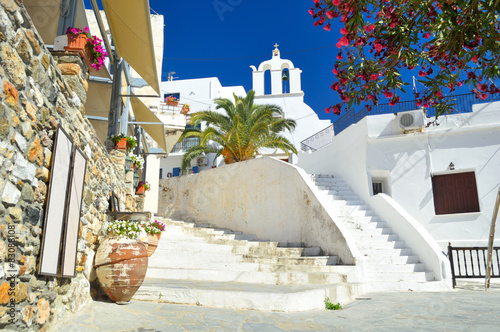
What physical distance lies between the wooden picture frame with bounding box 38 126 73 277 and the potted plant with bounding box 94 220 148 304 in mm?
1179

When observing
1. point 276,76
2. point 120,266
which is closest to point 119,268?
point 120,266

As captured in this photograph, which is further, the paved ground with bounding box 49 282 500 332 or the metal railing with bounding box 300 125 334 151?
the metal railing with bounding box 300 125 334 151

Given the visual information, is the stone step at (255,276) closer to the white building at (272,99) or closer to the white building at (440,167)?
the white building at (440,167)

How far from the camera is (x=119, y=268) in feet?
15.1

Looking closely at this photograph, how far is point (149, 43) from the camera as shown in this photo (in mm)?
6777

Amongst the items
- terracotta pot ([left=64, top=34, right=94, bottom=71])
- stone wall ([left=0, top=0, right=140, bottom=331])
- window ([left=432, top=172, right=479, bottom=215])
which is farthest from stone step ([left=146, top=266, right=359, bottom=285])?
window ([left=432, top=172, right=479, bottom=215])

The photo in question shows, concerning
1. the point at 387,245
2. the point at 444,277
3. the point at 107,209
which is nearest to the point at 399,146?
the point at 387,245

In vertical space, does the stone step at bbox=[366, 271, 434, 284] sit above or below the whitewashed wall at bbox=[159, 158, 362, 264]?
below

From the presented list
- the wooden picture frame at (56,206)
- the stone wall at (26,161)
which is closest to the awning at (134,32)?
the stone wall at (26,161)

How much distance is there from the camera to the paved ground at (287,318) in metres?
3.82

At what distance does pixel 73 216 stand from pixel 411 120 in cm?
1192

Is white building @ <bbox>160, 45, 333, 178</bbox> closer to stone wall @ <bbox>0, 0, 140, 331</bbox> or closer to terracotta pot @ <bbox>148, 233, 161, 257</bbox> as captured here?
terracotta pot @ <bbox>148, 233, 161, 257</bbox>

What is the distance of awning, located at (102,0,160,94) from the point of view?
6398mm

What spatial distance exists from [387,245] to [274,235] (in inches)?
127
